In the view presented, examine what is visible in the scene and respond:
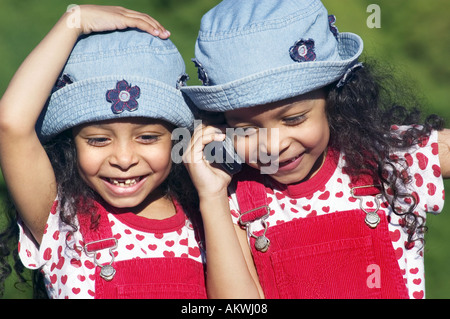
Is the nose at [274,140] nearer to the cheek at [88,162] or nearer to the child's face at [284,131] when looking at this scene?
the child's face at [284,131]

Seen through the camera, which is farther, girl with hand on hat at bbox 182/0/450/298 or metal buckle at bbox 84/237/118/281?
metal buckle at bbox 84/237/118/281

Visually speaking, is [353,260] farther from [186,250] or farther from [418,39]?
[418,39]

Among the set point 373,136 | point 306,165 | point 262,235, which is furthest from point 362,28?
A: point 262,235

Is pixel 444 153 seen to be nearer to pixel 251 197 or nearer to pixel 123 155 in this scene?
pixel 251 197

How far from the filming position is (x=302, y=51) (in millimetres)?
2797

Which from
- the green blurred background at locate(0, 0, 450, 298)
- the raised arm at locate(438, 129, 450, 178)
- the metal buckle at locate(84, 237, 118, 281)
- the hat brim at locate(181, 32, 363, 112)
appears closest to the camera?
the hat brim at locate(181, 32, 363, 112)

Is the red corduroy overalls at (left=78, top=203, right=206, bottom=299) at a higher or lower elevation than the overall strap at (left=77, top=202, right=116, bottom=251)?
lower

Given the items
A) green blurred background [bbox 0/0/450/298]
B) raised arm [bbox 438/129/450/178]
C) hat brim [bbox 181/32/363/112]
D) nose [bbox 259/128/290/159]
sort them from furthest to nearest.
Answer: green blurred background [bbox 0/0/450/298] < raised arm [bbox 438/129/450/178] < nose [bbox 259/128/290/159] < hat brim [bbox 181/32/363/112]

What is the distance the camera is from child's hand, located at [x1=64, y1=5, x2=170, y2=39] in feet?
9.75

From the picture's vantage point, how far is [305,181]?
3.13 meters

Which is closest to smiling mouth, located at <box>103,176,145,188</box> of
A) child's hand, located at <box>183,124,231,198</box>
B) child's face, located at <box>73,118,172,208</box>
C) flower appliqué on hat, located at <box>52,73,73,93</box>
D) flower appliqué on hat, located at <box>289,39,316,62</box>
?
child's face, located at <box>73,118,172,208</box>

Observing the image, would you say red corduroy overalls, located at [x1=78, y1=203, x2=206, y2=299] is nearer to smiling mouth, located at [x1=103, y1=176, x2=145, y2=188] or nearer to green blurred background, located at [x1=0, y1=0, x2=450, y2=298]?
smiling mouth, located at [x1=103, y1=176, x2=145, y2=188]

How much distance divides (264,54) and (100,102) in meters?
0.63

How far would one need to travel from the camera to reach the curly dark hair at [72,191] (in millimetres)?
3059
